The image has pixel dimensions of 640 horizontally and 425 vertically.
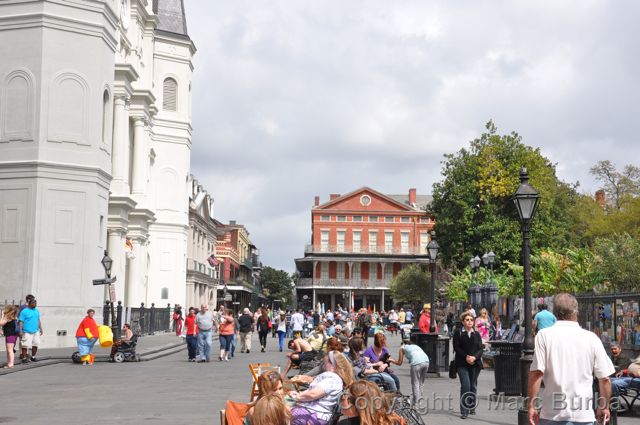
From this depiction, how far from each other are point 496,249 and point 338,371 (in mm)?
43610

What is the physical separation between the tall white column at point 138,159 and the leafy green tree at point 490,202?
19.5 m

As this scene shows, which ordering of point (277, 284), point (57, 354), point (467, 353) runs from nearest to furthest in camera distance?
point (467, 353)
point (57, 354)
point (277, 284)

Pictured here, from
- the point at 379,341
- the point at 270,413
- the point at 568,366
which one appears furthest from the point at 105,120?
the point at 568,366

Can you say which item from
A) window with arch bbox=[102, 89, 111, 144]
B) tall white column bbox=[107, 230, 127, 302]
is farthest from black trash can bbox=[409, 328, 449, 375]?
tall white column bbox=[107, 230, 127, 302]

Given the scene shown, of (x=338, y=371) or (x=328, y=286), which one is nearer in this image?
(x=338, y=371)

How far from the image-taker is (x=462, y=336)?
12.3 m

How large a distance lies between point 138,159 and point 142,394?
30935mm

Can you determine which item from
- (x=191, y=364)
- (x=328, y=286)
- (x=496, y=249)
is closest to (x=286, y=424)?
(x=191, y=364)

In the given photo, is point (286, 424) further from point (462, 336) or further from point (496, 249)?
point (496, 249)

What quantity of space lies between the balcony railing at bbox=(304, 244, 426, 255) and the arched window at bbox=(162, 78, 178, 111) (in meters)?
44.1

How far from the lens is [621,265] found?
33844 mm

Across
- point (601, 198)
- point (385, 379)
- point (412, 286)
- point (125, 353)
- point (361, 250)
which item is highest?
point (601, 198)

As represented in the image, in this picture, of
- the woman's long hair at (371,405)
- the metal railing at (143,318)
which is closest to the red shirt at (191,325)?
the metal railing at (143,318)

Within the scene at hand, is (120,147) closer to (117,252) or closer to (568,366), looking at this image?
(117,252)
